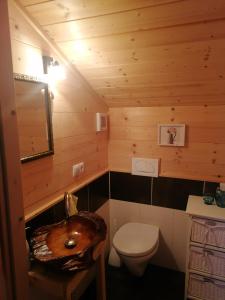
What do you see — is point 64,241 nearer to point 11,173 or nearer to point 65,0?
point 11,173

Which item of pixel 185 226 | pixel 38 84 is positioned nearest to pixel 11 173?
pixel 38 84

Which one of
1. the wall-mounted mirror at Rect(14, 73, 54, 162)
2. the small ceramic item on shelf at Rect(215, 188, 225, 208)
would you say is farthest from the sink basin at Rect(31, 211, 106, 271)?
the small ceramic item on shelf at Rect(215, 188, 225, 208)

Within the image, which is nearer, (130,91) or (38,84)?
(38,84)

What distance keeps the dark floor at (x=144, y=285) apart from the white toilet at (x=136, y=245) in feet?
0.31

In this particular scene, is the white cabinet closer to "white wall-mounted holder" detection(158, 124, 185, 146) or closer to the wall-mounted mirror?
"white wall-mounted holder" detection(158, 124, 185, 146)

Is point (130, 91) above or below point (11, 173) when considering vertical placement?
above

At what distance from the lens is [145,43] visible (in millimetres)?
1440

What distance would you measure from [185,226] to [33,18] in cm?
210

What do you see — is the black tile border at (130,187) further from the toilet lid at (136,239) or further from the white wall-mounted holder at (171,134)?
the white wall-mounted holder at (171,134)

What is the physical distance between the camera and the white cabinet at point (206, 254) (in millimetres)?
1770

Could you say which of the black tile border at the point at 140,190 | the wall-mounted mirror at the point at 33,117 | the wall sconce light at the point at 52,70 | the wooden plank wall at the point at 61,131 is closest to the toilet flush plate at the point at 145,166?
the black tile border at the point at 140,190

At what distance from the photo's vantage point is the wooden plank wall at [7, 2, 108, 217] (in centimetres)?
132

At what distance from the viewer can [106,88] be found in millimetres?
2059

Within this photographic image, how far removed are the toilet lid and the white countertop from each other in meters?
0.45
